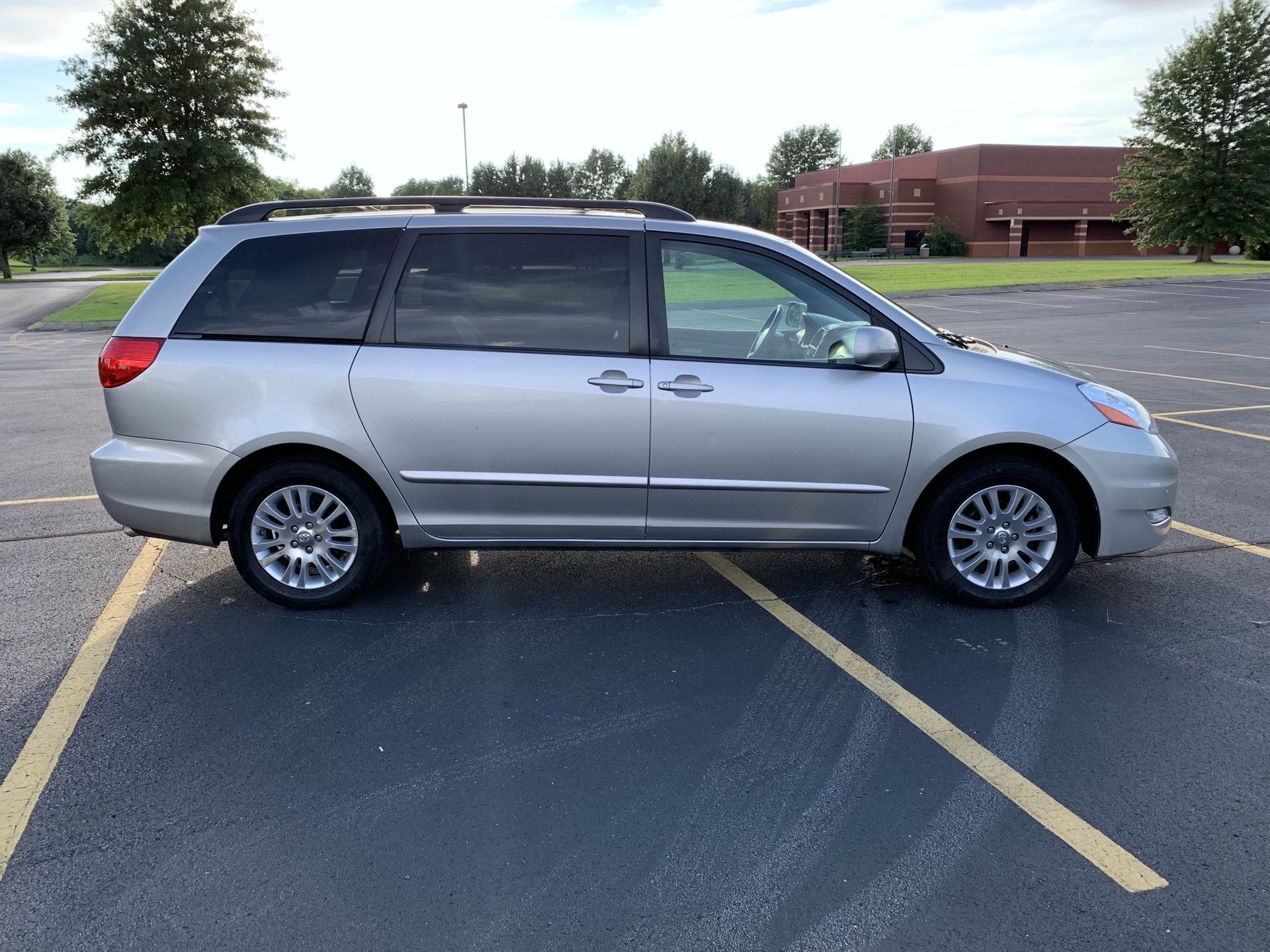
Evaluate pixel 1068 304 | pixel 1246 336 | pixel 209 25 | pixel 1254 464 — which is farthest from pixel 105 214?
pixel 1254 464

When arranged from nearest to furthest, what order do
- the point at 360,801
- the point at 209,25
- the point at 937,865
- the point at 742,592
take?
the point at 937,865 < the point at 360,801 < the point at 742,592 < the point at 209,25

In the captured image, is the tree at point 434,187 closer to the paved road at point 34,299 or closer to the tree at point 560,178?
the tree at point 560,178

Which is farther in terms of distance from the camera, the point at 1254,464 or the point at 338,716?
the point at 1254,464

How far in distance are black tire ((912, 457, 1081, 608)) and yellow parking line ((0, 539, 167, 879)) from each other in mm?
3758

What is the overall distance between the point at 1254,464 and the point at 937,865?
250 inches

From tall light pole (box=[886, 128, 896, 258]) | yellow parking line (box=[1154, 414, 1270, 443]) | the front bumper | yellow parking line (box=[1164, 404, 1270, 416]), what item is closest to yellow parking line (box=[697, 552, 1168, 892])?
the front bumper

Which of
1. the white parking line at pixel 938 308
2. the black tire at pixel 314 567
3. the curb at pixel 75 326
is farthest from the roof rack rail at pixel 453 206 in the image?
the curb at pixel 75 326

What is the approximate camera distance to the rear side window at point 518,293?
471cm

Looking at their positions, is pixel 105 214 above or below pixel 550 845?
above

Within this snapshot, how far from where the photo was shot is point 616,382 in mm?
4621

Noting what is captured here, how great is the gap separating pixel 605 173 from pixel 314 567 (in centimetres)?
9791

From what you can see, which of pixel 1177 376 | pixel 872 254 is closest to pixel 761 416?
pixel 1177 376

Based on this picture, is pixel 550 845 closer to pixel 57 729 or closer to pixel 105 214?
pixel 57 729

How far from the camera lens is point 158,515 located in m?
4.84
